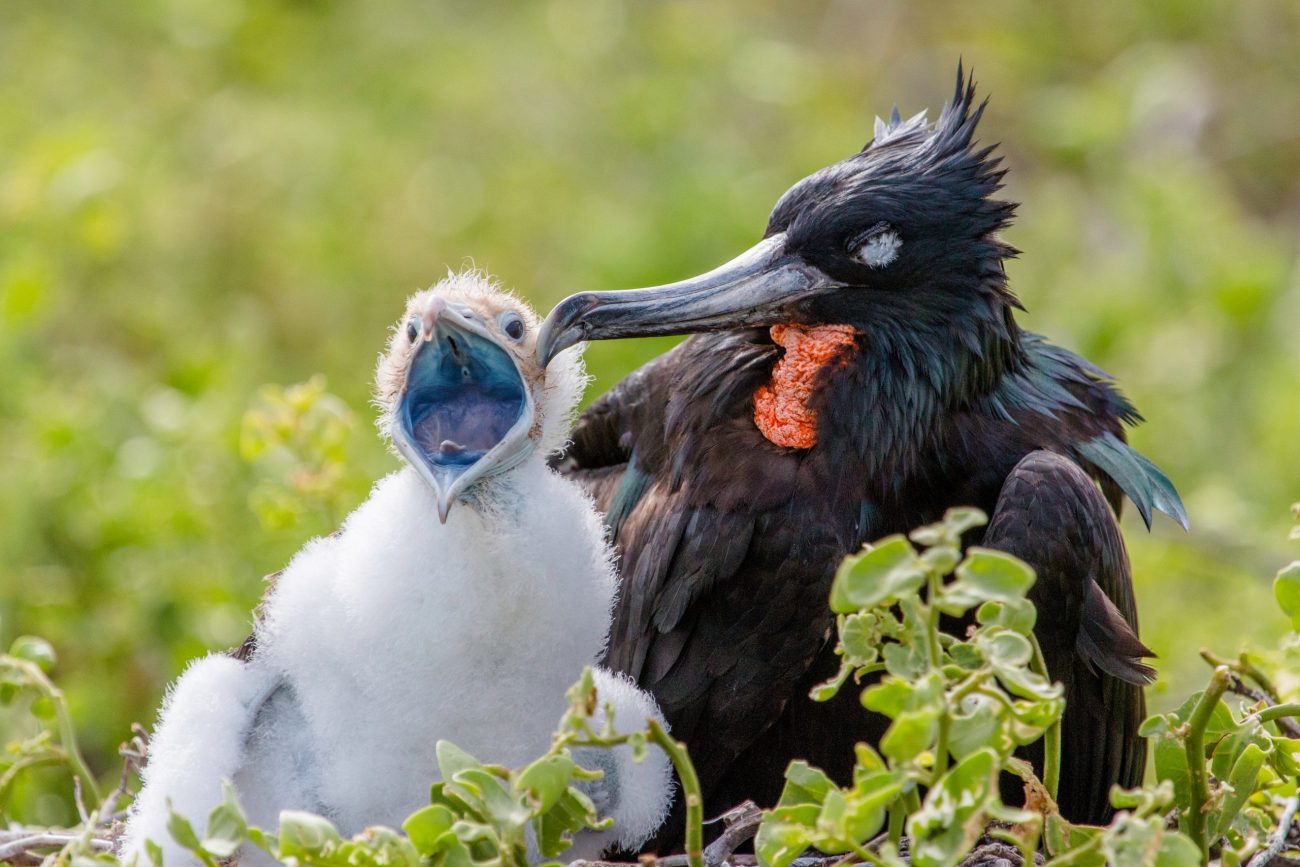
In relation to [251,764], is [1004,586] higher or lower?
higher

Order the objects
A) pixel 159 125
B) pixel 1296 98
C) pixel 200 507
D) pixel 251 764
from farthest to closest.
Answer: pixel 159 125
pixel 1296 98
pixel 200 507
pixel 251 764

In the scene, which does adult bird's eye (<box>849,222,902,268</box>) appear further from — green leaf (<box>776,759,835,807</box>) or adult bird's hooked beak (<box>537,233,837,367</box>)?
green leaf (<box>776,759,835,807</box>)

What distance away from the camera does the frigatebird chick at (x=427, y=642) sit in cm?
247

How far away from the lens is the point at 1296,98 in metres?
6.56

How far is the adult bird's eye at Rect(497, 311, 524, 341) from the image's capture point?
263 cm

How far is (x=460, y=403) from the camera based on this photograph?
8.63 ft

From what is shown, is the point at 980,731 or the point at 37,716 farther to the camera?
the point at 37,716

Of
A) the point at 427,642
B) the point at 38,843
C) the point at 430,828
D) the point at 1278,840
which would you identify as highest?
the point at 427,642

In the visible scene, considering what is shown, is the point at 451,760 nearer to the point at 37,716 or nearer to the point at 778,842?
the point at 778,842

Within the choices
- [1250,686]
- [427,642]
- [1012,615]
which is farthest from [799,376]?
[1012,615]

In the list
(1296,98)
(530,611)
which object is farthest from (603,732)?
(1296,98)

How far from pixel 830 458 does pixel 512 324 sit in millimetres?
480

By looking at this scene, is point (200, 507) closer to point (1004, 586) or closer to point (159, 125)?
point (1004, 586)

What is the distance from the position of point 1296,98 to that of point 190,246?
3.79m
